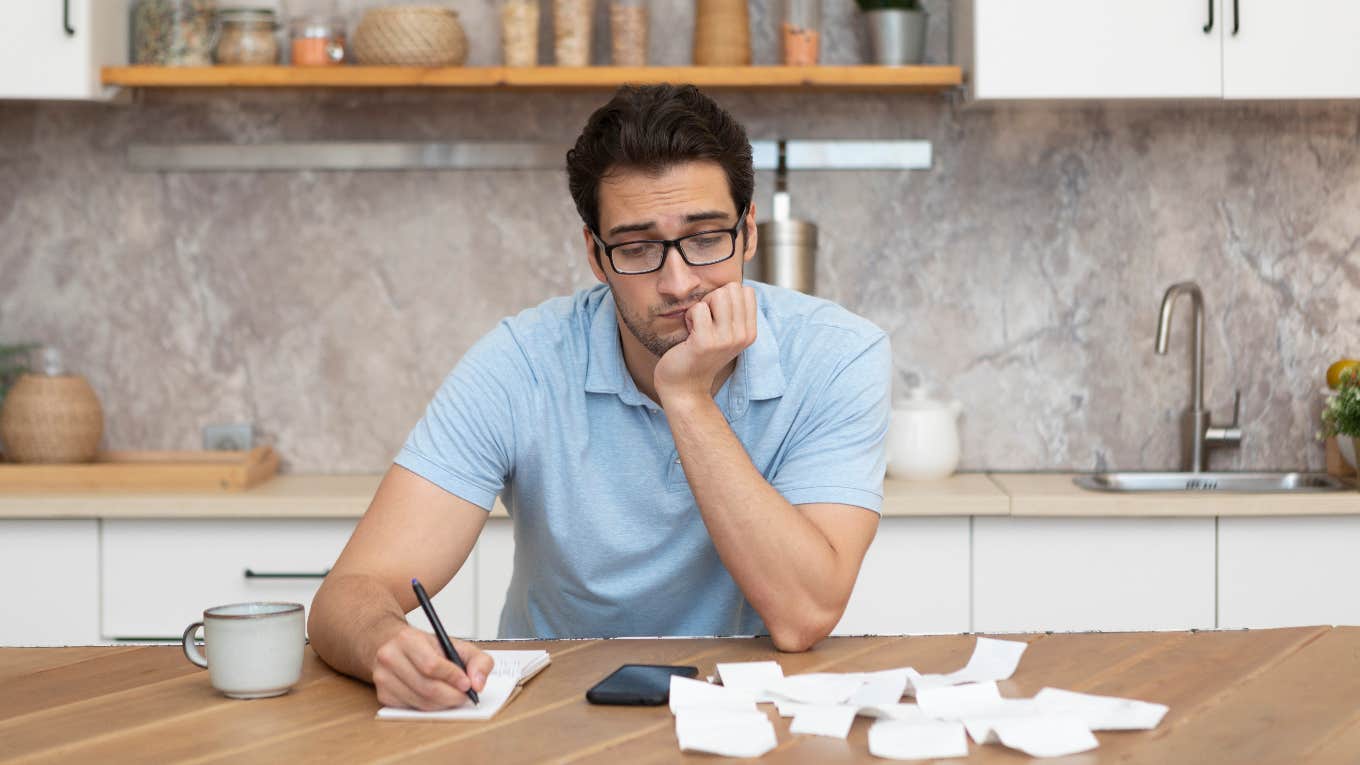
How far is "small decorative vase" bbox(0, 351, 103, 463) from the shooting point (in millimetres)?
2844

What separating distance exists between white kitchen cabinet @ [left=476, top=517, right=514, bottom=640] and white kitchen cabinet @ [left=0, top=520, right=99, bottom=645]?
27.9 inches

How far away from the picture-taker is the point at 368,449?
315cm

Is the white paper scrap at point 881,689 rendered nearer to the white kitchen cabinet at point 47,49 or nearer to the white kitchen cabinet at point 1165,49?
the white kitchen cabinet at point 1165,49

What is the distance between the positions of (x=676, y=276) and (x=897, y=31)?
1.41 m

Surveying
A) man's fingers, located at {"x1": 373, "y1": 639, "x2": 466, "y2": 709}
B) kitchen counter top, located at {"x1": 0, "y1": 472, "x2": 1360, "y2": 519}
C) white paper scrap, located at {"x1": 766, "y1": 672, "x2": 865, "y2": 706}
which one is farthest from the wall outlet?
white paper scrap, located at {"x1": 766, "y1": 672, "x2": 865, "y2": 706}

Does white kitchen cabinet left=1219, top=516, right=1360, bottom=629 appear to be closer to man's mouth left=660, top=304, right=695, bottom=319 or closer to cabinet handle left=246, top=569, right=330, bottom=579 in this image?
man's mouth left=660, top=304, right=695, bottom=319

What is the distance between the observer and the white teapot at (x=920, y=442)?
2848 mm

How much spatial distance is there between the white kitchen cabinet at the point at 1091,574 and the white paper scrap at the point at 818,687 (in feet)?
4.53

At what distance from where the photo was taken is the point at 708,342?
1.67 m

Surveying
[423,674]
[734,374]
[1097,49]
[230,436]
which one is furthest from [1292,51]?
[230,436]

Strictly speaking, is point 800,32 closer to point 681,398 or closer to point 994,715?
point 681,398

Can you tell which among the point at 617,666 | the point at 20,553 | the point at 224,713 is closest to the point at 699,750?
the point at 617,666

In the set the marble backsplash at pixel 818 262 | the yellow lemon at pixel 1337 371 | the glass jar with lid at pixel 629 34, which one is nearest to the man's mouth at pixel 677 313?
the glass jar with lid at pixel 629 34

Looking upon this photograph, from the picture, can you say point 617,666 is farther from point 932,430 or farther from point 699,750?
point 932,430
